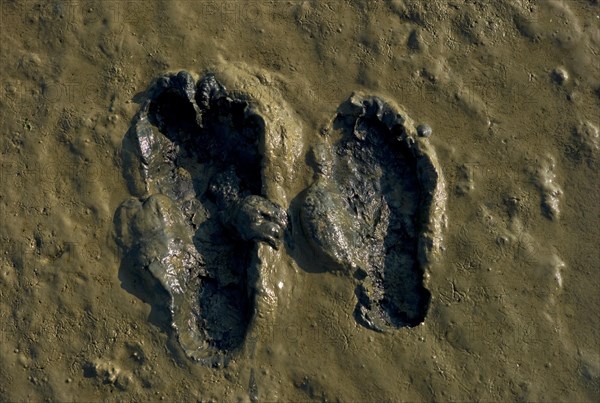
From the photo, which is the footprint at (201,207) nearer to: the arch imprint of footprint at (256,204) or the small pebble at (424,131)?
the arch imprint of footprint at (256,204)

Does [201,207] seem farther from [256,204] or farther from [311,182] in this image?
[311,182]

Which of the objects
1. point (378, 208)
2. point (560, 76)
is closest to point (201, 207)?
point (378, 208)

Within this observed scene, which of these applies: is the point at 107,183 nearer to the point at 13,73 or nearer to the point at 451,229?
the point at 13,73

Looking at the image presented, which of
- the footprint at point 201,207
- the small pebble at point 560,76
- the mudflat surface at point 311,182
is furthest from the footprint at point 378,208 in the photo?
the small pebble at point 560,76

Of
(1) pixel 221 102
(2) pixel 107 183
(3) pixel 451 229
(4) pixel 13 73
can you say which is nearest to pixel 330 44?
(1) pixel 221 102

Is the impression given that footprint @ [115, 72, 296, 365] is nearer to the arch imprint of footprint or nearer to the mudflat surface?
the arch imprint of footprint

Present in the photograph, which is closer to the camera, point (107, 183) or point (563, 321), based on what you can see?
point (563, 321)
